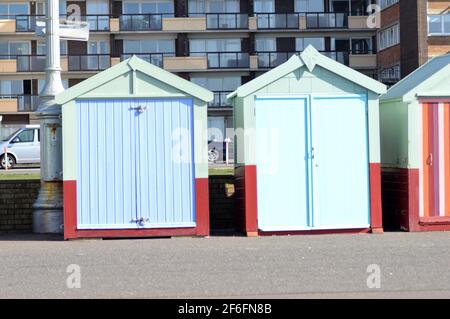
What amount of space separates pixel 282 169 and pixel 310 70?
1718mm

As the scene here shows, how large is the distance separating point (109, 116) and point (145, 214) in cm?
169

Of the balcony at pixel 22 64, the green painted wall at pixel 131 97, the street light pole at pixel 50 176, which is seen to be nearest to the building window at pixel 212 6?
the balcony at pixel 22 64

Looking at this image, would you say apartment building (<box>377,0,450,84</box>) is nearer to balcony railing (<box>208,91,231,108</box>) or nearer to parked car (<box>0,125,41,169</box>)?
balcony railing (<box>208,91,231,108</box>)

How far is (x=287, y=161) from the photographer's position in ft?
43.1

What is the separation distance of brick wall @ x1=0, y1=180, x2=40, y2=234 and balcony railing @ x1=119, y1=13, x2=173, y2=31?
39741 mm

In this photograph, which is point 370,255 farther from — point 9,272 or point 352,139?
point 9,272

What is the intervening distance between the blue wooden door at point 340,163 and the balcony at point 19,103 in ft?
135

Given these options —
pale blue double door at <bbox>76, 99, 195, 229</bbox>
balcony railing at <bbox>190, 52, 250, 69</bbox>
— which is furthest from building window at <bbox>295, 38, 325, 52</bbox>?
pale blue double door at <bbox>76, 99, 195, 229</bbox>

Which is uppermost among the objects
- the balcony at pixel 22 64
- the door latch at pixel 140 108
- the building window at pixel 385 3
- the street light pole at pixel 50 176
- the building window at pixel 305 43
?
the building window at pixel 385 3

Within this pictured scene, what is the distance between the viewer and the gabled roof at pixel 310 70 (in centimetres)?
1308

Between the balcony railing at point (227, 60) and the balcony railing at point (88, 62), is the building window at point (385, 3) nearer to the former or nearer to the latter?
the balcony railing at point (227, 60)

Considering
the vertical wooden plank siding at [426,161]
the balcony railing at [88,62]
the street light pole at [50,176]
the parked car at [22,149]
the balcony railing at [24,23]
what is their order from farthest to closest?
the balcony railing at [24,23] → the balcony railing at [88,62] → the parked car at [22,149] → the street light pole at [50,176] → the vertical wooden plank siding at [426,161]

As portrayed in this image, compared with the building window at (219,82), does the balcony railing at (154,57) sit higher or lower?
higher
